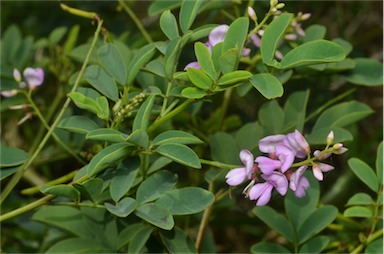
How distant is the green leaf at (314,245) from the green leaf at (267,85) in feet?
1.07

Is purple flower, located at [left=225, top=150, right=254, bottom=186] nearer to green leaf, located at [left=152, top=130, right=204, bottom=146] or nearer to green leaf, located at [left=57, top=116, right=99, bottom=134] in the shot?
green leaf, located at [left=152, top=130, right=204, bottom=146]

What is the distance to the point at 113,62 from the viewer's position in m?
1.13

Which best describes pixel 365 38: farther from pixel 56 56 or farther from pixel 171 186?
pixel 171 186

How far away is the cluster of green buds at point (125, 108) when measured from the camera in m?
1.00

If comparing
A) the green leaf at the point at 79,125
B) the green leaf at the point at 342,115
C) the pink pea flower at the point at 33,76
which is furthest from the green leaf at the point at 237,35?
the pink pea flower at the point at 33,76

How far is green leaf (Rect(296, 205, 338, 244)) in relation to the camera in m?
1.15

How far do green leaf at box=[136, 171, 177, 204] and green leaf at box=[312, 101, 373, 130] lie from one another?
35 centimetres

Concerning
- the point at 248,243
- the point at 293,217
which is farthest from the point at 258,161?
the point at 248,243

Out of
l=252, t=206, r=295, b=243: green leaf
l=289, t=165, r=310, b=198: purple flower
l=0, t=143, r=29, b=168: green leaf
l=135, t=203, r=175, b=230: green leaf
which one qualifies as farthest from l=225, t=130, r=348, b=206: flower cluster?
l=0, t=143, r=29, b=168: green leaf

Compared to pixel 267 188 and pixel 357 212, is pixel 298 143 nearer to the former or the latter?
pixel 267 188

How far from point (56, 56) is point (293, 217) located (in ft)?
2.30

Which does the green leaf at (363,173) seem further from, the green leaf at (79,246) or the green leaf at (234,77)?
the green leaf at (79,246)

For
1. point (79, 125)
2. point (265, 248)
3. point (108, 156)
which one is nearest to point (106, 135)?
point (108, 156)

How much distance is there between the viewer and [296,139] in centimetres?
97
